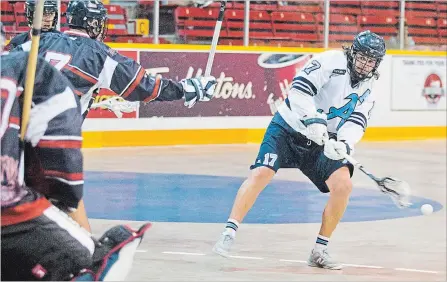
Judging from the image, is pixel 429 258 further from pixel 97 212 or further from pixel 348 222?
pixel 97 212

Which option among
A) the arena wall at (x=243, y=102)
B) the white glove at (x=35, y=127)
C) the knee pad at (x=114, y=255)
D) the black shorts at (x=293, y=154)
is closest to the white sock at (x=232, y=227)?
the black shorts at (x=293, y=154)

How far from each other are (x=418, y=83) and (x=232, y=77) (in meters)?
2.88

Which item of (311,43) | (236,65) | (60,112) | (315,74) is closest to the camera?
(60,112)

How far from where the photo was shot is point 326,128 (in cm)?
629

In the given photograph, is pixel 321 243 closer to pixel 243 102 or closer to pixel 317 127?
pixel 317 127

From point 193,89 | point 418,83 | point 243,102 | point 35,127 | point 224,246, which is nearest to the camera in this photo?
point 35,127

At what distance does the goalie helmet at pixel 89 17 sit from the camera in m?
5.16

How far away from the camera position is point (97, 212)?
27.7 ft

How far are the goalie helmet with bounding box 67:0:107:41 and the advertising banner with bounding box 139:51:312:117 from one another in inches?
314

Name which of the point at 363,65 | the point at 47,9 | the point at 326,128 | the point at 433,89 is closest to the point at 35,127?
the point at 47,9

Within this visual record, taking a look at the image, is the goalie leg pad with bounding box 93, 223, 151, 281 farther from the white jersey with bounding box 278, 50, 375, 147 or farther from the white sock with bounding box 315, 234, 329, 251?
the white sock with bounding box 315, 234, 329, 251

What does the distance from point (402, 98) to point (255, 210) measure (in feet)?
23.0

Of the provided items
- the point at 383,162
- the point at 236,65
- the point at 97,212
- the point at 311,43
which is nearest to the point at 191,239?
the point at 97,212

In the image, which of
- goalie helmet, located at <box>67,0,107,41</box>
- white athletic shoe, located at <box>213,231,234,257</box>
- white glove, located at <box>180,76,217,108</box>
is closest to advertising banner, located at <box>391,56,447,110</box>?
Answer: white athletic shoe, located at <box>213,231,234,257</box>
